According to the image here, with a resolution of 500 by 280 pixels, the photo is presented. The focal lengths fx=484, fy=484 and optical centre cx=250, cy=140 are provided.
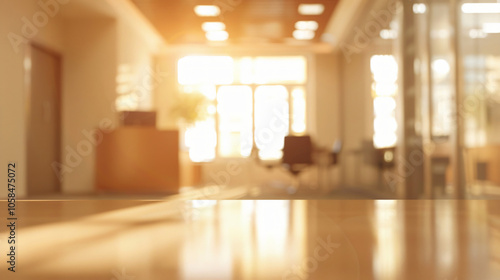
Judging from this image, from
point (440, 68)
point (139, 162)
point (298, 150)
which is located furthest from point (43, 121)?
point (440, 68)

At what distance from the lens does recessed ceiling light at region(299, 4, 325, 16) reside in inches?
320

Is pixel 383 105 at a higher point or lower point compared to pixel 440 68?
lower

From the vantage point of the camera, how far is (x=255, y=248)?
1.05 metres

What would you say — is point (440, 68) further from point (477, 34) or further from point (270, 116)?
point (270, 116)

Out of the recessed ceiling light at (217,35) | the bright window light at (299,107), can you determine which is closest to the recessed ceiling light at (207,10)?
the recessed ceiling light at (217,35)

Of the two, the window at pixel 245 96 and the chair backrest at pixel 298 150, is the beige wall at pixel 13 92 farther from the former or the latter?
the window at pixel 245 96

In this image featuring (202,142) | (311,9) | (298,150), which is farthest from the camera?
(202,142)

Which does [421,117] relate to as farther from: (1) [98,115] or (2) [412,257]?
(1) [98,115]

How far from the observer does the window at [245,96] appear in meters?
12.1

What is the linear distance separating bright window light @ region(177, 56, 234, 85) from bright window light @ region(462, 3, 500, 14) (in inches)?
321

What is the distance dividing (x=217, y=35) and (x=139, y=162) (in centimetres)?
423

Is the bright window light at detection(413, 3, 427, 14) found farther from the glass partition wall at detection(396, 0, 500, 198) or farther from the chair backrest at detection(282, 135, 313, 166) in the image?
the chair backrest at detection(282, 135, 313, 166)

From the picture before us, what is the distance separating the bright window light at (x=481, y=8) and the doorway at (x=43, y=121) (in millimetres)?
5775

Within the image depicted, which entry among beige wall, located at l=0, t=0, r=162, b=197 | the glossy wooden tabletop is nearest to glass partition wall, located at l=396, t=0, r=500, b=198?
the glossy wooden tabletop
